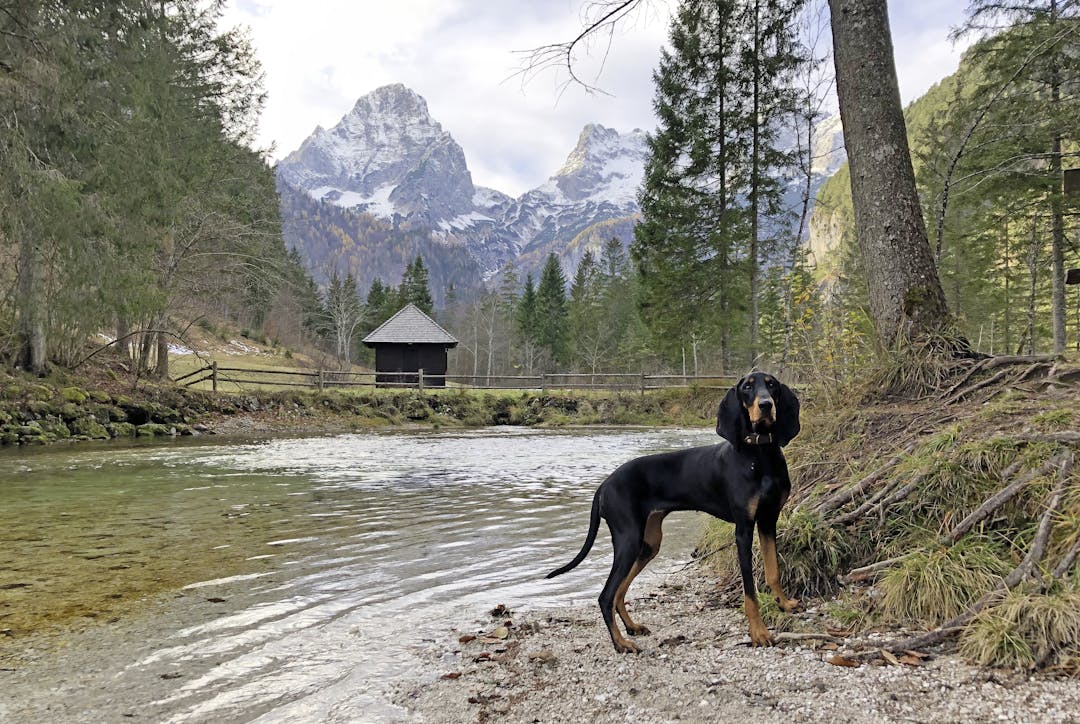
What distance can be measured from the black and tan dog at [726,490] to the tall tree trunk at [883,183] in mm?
2839

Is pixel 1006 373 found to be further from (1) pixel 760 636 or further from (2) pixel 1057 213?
(2) pixel 1057 213

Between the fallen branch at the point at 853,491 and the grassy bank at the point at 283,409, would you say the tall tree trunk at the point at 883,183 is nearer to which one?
the fallen branch at the point at 853,491

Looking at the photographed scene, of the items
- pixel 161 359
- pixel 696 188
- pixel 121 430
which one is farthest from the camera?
pixel 696 188

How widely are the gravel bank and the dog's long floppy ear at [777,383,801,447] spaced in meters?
0.99

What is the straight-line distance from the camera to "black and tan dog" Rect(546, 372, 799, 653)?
3.04 meters

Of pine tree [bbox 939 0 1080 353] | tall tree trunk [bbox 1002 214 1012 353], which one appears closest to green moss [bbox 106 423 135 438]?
pine tree [bbox 939 0 1080 353]

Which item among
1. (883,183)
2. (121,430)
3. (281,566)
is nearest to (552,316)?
(121,430)

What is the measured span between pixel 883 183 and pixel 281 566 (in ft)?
20.4

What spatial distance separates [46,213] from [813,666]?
16.7m

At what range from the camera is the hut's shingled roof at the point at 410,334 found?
1398 inches

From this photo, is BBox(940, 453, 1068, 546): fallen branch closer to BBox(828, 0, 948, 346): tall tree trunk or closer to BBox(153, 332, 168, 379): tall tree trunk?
BBox(828, 0, 948, 346): tall tree trunk

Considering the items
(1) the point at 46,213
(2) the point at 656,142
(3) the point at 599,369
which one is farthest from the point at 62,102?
(3) the point at 599,369

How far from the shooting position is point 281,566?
17.1 ft

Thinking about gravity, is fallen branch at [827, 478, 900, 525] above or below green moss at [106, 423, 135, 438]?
above
